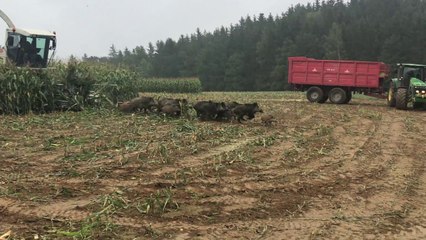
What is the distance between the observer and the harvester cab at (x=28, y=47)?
17.7m

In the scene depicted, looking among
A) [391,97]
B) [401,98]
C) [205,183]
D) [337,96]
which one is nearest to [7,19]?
Result: [337,96]

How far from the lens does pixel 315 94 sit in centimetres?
2339

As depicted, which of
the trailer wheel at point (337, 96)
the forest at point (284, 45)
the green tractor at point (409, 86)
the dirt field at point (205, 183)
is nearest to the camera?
the dirt field at point (205, 183)

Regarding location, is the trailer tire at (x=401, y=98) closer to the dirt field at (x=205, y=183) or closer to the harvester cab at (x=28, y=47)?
the dirt field at (x=205, y=183)

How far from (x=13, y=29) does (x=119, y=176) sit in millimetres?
13419

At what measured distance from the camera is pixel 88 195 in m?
5.45

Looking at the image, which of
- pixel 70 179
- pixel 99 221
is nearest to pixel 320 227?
pixel 99 221

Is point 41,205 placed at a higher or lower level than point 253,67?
lower

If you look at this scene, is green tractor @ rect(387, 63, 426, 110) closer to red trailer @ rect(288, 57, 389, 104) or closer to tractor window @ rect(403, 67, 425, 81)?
tractor window @ rect(403, 67, 425, 81)

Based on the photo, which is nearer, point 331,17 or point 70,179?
point 70,179

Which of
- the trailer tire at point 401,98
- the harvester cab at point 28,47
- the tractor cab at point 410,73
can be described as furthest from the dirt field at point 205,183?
the tractor cab at point 410,73

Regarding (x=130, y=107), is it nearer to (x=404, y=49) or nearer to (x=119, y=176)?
(x=119, y=176)

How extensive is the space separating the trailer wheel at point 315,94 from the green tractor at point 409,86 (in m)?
3.27

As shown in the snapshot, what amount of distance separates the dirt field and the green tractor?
8.84 meters
